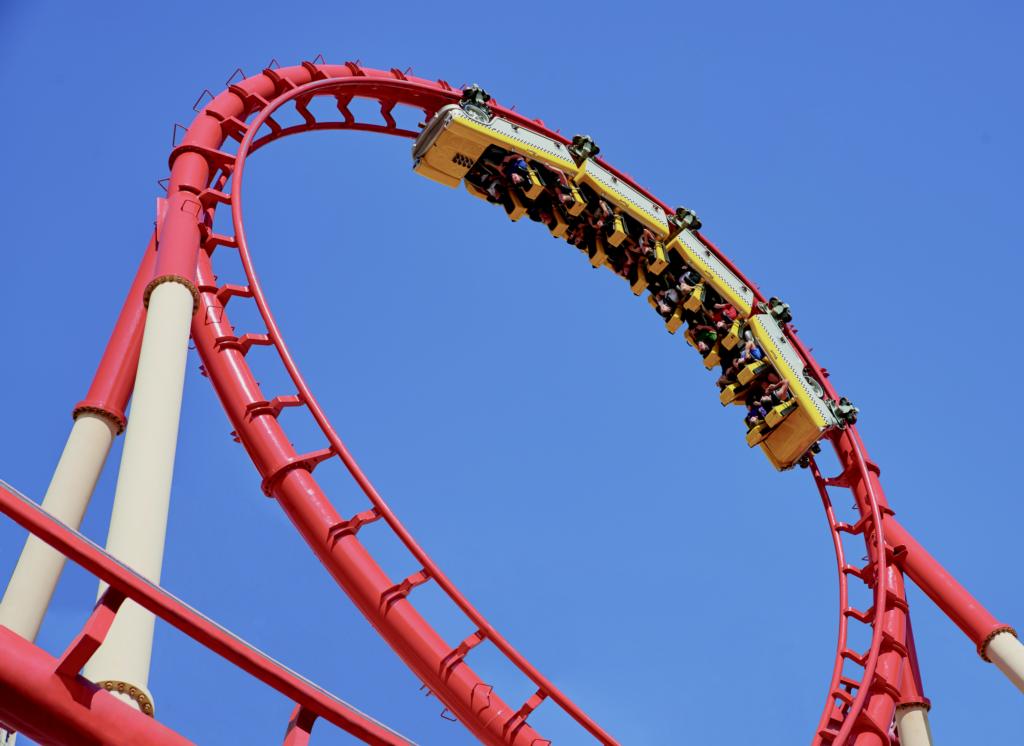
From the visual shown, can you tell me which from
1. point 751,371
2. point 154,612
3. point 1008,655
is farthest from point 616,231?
point 154,612

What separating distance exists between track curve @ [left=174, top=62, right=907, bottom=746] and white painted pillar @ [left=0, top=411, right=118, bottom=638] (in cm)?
70

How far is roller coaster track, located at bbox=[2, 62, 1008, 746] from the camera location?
261 inches

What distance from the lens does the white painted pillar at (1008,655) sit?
8.59 m

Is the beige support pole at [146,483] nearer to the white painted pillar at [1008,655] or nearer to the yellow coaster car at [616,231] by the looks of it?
the yellow coaster car at [616,231]

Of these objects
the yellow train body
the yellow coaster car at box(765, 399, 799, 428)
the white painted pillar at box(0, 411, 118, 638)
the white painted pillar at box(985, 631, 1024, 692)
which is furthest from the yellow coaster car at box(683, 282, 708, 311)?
the white painted pillar at box(0, 411, 118, 638)

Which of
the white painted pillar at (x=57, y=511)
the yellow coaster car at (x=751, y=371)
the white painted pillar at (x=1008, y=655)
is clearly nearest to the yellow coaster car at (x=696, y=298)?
the yellow coaster car at (x=751, y=371)

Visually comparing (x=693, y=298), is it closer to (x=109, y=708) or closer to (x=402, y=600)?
(x=402, y=600)

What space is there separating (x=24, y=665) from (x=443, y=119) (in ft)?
23.6

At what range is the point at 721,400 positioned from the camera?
10984 mm

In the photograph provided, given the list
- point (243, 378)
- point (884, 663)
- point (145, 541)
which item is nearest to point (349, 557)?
point (243, 378)

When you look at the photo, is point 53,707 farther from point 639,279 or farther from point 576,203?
point 639,279

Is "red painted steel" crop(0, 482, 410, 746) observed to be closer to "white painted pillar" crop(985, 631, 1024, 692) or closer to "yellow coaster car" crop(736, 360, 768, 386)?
"white painted pillar" crop(985, 631, 1024, 692)

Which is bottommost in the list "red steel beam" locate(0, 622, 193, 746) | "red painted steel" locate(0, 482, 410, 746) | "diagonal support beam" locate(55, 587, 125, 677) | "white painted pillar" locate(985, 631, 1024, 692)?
"red steel beam" locate(0, 622, 193, 746)

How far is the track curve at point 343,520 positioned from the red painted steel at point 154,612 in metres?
2.79
